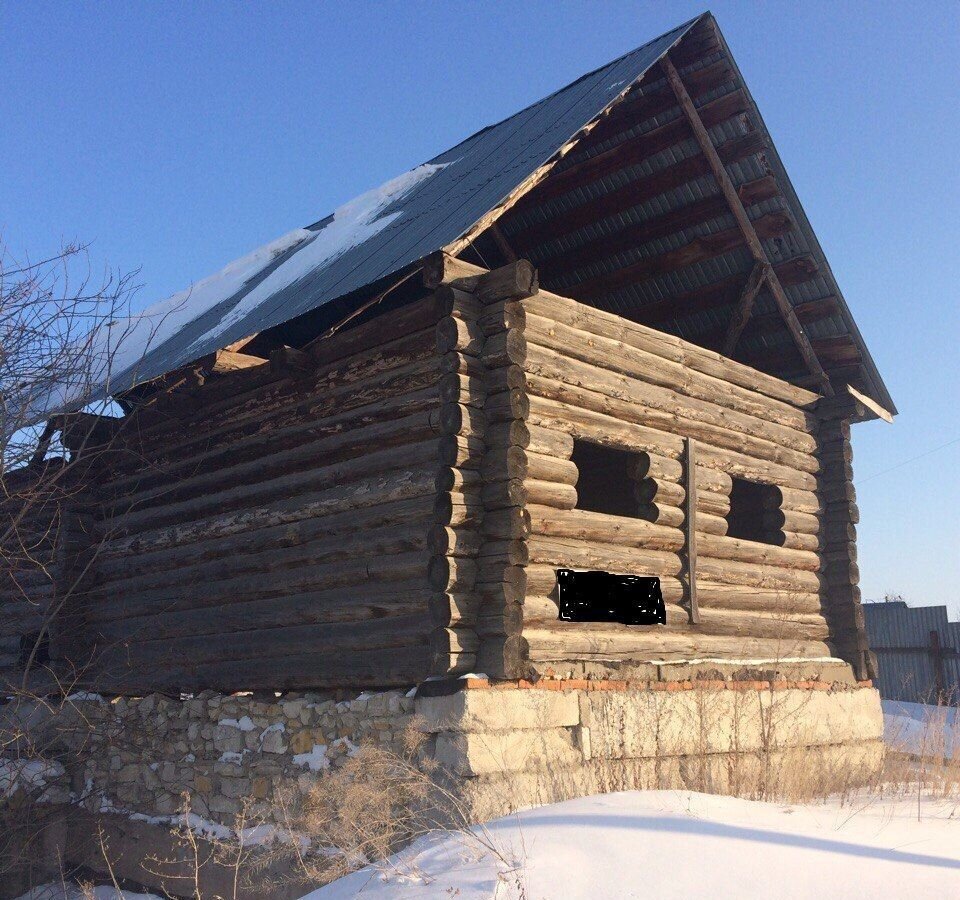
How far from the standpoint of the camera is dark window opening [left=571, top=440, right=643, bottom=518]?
12852mm

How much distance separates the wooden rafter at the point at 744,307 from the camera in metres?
10.7

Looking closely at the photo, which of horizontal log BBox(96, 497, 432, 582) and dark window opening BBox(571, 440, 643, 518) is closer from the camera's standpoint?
horizontal log BBox(96, 497, 432, 582)

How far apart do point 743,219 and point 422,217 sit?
3309 millimetres

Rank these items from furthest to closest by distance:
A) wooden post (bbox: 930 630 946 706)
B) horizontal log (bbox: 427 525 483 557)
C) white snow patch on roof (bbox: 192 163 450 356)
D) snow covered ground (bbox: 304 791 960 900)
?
wooden post (bbox: 930 630 946 706) → white snow patch on roof (bbox: 192 163 450 356) → horizontal log (bbox: 427 525 483 557) → snow covered ground (bbox: 304 791 960 900)

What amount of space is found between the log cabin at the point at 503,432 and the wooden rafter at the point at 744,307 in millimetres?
35

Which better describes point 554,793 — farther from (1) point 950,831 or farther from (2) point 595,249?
(2) point 595,249

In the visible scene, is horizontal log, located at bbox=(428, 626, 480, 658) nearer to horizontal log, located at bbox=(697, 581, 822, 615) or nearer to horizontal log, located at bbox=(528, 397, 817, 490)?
horizontal log, located at bbox=(528, 397, 817, 490)

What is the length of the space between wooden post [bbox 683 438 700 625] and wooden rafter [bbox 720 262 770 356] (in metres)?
1.86

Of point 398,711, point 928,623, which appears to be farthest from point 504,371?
point 928,623

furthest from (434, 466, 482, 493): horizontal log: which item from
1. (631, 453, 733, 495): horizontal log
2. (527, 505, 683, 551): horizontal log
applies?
(631, 453, 733, 495): horizontal log

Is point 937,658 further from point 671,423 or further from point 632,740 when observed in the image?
point 632,740

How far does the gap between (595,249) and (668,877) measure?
24.7ft

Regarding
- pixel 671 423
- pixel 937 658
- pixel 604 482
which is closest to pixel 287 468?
pixel 671 423

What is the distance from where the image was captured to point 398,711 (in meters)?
7.46
